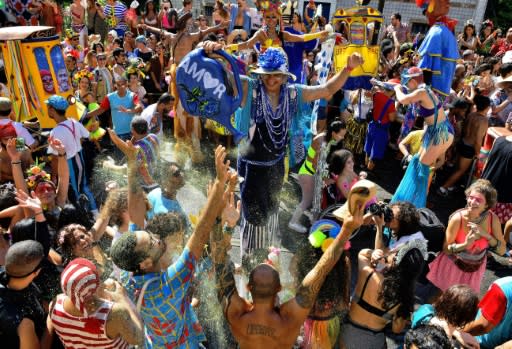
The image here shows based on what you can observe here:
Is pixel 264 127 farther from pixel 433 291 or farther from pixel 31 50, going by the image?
pixel 31 50

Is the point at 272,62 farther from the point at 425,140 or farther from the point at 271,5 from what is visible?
the point at 271,5

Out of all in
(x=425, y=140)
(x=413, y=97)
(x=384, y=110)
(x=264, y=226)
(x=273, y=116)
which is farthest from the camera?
(x=384, y=110)

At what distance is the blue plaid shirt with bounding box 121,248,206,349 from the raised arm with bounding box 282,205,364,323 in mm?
571

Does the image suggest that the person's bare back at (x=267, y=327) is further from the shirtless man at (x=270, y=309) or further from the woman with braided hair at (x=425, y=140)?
the woman with braided hair at (x=425, y=140)

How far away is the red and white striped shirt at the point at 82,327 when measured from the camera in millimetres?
2037

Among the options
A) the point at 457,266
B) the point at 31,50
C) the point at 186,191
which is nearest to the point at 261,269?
the point at 457,266

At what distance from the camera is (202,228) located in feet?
7.18

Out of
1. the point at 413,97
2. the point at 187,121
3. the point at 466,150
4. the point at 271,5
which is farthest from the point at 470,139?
the point at 187,121

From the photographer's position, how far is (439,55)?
17.8ft

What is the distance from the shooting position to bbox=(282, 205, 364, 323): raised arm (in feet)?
6.68

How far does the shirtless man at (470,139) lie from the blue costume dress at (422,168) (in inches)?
74.2

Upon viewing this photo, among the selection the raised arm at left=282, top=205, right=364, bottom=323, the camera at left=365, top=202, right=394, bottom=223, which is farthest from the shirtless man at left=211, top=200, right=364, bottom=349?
the camera at left=365, top=202, right=394, bottom=223

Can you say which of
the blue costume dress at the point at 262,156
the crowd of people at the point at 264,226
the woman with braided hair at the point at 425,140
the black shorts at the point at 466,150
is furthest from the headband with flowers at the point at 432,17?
the blue costume dress at the point at 262,156

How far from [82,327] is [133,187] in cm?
123
